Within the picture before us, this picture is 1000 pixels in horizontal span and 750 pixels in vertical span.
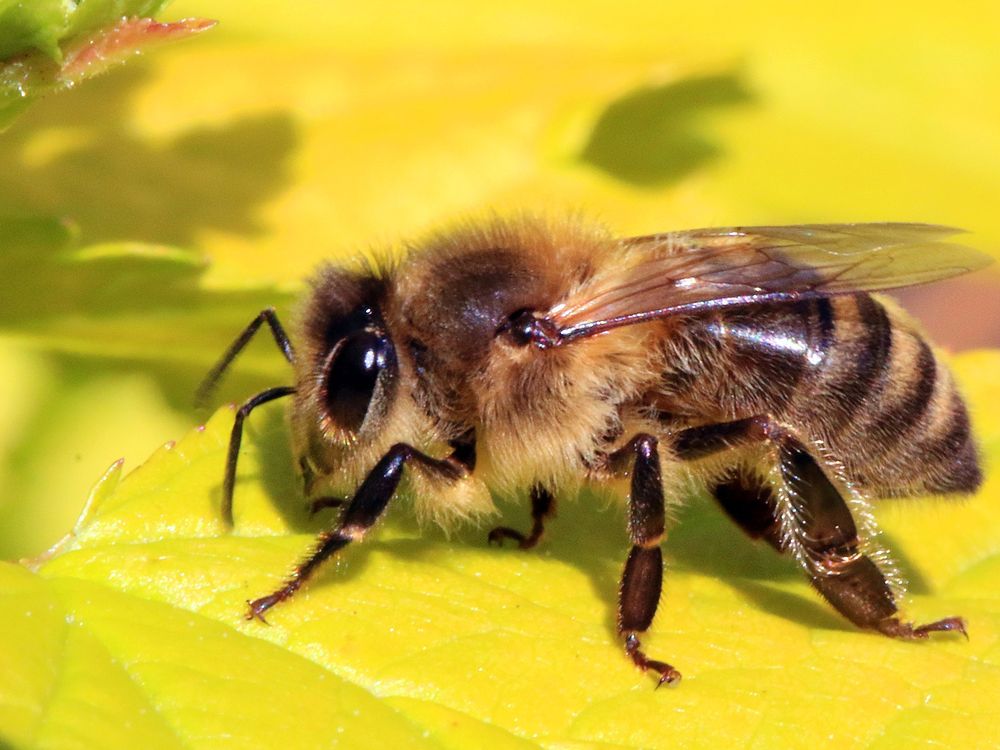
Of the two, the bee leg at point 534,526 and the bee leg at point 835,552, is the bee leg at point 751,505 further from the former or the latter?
the bee leg at point 534,526

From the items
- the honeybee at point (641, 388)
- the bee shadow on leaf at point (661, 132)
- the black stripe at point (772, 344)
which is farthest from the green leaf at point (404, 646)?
the bee shadow on leaf at point (661, 132)

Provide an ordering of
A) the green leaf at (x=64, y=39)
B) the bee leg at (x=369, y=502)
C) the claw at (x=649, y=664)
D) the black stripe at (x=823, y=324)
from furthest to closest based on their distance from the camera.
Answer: the black stripe at (x=823, y=324) → the bee leg at (x=369, y=502) → the claw at (x=649, y=664) → the green leaf at (x=64, y=39)

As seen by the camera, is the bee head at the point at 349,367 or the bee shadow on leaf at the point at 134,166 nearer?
the bee head at the point at 349,367

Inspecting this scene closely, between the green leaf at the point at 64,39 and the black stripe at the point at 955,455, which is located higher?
the green leaf at the point at 64,39

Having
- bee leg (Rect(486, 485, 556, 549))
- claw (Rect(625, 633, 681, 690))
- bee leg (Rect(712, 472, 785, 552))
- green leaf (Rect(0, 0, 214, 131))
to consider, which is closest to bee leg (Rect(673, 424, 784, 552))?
bee leg (Rect(712, 472, 785, 552))

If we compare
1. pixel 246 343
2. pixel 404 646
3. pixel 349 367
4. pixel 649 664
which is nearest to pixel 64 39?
pixel 349 367

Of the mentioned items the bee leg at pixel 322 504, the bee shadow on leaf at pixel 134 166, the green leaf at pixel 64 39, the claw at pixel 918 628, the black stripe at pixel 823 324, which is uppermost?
the green leaf at pixel 64 39

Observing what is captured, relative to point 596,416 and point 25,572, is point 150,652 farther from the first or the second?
point 596,416

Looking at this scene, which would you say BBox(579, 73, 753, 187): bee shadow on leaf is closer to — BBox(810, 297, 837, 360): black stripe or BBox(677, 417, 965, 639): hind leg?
BBox(810, 297, 837, 360): black stripe

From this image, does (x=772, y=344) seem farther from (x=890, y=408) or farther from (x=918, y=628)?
(x=918, y=628)
